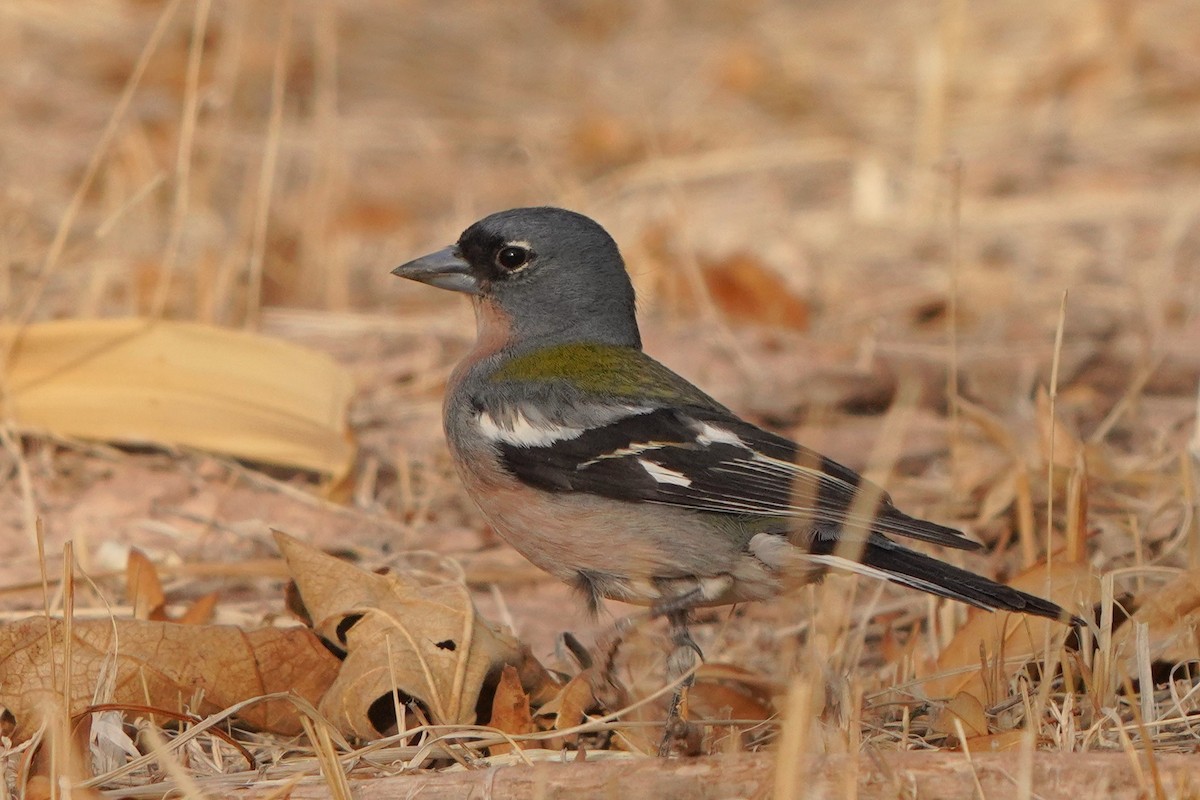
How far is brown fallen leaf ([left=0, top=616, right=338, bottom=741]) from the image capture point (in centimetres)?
317

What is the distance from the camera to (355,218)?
339 inches

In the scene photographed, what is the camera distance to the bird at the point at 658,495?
3.37 m

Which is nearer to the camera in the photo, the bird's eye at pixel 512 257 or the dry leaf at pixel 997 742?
the dry leaf at pixel 997 742

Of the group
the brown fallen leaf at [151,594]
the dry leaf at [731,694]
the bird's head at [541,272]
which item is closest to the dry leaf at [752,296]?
the bird's head at [541,272]

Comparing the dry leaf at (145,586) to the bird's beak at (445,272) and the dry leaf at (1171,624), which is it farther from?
the dry leaf at (1171,624)

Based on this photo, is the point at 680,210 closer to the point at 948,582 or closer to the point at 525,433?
the point at 525,433

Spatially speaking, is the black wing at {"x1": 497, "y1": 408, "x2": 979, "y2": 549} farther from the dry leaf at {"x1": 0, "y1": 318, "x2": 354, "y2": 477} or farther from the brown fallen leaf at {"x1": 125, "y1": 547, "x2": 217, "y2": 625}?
the dry leaf at {"x1": 0, "y1": 318, "x2": 354, "y2": 477}

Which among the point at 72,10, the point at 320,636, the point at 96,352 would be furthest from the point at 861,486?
the point at 72,10

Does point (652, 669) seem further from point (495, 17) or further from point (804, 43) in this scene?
point (495, 17)

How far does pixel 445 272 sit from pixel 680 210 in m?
1.96

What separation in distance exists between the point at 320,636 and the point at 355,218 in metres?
5.40

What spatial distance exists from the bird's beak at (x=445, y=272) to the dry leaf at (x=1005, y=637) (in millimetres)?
1711

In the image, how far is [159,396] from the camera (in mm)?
4992

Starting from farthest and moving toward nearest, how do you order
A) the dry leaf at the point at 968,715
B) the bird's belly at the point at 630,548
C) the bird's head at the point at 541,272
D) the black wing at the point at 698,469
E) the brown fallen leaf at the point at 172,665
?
the bird's head at the point at 541,272 < the bird's belly at the point at 630,548 < the black wing at the point at 698,469 < the brown fallen leaf at the point at 172,665 < the dry leaf at the point at 968,715
